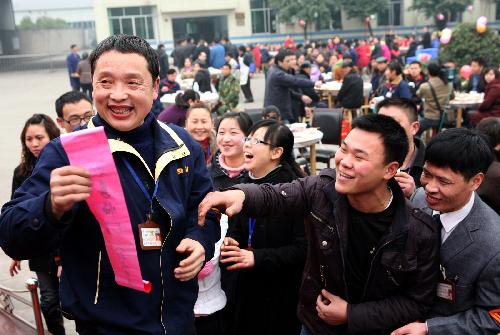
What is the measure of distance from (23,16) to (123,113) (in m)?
69.0

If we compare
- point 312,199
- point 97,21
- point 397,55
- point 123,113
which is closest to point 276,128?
point 312,199

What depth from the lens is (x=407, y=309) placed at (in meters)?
1.83

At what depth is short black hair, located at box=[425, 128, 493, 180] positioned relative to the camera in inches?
75.7

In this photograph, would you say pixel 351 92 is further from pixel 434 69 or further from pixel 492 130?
pixel 492 130

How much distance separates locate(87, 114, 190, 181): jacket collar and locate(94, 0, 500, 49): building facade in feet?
105

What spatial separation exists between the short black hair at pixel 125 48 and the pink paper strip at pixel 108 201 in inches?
14.2

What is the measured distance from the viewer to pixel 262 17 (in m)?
33.8

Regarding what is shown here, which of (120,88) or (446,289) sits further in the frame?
(446,289)

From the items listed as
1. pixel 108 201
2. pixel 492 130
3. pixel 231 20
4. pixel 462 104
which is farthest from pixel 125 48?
pixel 231 20

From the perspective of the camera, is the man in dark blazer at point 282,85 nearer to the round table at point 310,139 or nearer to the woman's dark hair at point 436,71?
the round table at point 310,139

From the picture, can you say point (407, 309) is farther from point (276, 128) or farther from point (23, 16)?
point (23, 16)

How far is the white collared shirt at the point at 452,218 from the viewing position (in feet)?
6.15

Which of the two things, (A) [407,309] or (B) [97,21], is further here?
(B) [97,21]

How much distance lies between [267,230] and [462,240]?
105cm
